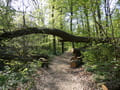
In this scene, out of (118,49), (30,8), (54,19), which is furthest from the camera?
(54,19)

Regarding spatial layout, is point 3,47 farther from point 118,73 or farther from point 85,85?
point 118,73

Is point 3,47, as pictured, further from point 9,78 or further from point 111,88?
point 111,88

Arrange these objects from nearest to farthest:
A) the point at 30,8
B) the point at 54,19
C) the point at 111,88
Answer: the point at 111,88, the point at 30,8, the point at 54,19

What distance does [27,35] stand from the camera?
4.18 metres

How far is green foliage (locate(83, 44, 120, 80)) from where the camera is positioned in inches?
130

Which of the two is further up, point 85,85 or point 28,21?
point 28,21

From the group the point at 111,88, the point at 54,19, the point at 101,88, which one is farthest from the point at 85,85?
the point at 54,19

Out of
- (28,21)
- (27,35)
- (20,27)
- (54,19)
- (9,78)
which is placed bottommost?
(9,78)

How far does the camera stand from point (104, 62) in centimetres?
365

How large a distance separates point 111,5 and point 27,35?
4.06 metres

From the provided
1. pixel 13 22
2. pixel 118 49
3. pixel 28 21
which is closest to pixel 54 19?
pixel 28 21

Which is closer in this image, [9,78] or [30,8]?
[9,78]

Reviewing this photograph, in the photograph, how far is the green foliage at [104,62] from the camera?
3.31 meters

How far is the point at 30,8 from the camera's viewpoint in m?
3.73
